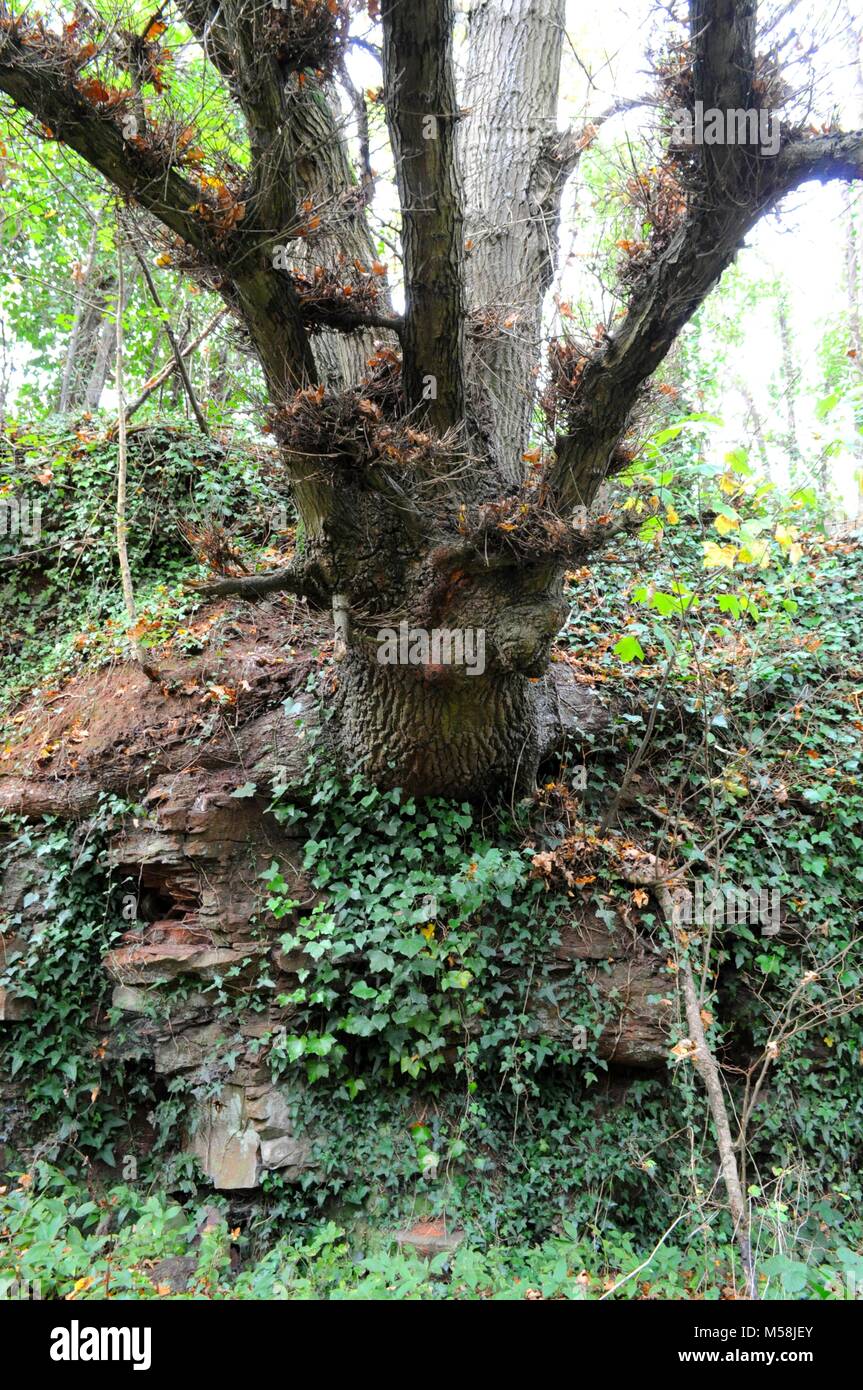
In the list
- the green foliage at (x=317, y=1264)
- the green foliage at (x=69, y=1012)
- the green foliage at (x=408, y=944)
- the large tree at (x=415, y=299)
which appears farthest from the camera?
the green foliage at (x=69, y=1012)

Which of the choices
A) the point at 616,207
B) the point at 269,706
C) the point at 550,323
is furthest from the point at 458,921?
the point at 616,207

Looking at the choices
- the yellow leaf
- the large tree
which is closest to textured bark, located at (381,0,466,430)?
the large tree

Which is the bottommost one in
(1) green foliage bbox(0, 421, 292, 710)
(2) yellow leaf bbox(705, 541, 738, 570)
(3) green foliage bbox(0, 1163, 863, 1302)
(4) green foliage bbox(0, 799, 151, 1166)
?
(3) green foliage bbox(0, 1163, 863, 1302)

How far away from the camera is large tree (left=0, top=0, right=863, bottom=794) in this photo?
3117mm

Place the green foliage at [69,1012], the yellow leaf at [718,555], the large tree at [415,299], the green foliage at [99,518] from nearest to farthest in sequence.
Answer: the large tree at [415,299] → the yellow leaf at [718,555] → the green foliage at [69,1012] → the green foliage at [99,518]

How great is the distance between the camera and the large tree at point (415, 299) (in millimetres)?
3117

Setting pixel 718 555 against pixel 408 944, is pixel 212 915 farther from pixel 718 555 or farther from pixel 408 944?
pixel 718 555

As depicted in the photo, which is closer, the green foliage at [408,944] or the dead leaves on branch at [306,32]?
the dead leaves on branch at [306,32]

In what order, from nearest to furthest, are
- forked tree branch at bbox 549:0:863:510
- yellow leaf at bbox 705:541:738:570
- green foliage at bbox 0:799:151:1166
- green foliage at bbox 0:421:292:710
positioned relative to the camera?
forked tree branch at bbox 549:0:863:510
yellow leaf at bbox 705:541:738:570
green foliage at bbox 0:799:151:1166
green foliage at bbox 0:421:292:710

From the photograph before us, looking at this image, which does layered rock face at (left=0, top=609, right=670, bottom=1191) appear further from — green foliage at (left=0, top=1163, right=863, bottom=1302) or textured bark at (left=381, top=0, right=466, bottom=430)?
textured bark at (left=381, top=0, right=466, bottom=430)

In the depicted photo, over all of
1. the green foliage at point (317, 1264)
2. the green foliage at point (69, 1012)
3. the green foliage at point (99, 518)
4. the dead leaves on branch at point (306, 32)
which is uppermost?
the dead leaves on branch at point (306, 32)

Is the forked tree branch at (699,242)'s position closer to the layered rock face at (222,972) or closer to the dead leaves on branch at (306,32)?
the dead leaves on branch at (306,32)

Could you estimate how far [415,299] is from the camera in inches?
145

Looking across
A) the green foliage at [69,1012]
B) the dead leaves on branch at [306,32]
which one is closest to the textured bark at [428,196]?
the dead leaves on branch at [306,32]
